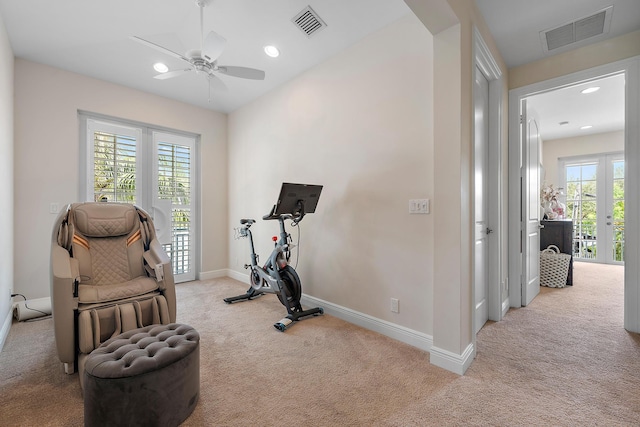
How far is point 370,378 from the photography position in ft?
6.34

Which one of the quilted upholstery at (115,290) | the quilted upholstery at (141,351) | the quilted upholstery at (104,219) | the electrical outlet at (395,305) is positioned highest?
the quilted upholstery at (104,219)

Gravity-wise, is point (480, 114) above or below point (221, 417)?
above

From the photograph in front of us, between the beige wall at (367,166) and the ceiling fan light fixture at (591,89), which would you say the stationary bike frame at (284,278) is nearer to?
the beige wall at (367,166)

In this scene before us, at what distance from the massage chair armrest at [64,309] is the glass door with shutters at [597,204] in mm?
8588

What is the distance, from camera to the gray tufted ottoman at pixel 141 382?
133 cm

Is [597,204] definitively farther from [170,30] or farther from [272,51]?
[170,30]

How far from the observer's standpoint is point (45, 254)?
3.38 meters

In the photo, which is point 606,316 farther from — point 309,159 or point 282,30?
point 282,30

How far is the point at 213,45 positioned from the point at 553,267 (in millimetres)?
5098

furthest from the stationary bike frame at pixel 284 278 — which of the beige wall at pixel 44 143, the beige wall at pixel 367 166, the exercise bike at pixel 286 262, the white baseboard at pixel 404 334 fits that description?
the beige wall at pixel 44 143

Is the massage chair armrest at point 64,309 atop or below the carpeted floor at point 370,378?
atop

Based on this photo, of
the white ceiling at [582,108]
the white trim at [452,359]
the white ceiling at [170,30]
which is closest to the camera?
the white trim at [452,359]

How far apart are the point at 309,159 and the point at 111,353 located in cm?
255

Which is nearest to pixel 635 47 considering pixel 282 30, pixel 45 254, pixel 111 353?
pixel 282 30
